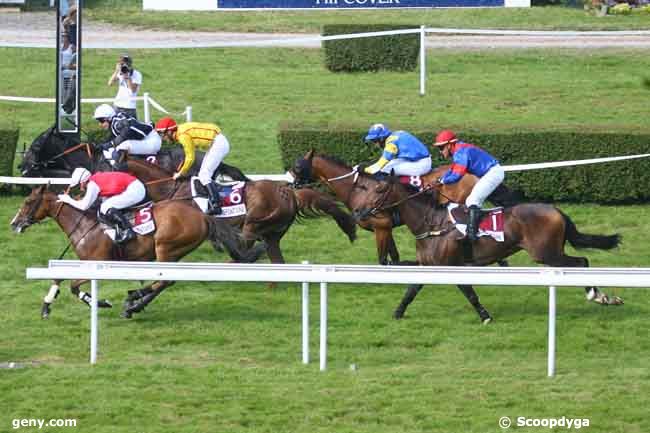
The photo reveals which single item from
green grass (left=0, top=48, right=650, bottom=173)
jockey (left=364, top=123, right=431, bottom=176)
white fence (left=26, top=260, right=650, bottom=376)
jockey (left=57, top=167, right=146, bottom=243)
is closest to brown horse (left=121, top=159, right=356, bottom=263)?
jockey (left=364, top=123, right=431, bottom=176)

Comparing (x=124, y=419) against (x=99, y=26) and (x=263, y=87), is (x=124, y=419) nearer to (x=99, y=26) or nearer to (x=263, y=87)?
(x=263, y=87)

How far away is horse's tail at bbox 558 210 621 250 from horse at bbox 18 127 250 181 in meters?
3.52

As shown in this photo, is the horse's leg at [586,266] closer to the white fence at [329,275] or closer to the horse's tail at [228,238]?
the white fence at [329,275]

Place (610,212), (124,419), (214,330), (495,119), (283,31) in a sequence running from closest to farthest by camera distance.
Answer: (124,419)
(214,330)
(610,212)
(495,119)
(283,31)

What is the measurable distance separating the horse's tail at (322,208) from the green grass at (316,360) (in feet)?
1.93

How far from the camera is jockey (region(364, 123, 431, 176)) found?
14.2 meters

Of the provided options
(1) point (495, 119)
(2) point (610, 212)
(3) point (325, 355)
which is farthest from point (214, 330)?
(1) point (495, 119)

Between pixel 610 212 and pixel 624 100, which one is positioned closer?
pixel 610 212

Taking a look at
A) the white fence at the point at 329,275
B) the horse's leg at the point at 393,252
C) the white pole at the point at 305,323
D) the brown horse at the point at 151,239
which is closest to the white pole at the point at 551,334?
the white fence at the point at 329,275

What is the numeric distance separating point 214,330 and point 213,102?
9.57 metres

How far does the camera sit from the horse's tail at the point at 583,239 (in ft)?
42.3

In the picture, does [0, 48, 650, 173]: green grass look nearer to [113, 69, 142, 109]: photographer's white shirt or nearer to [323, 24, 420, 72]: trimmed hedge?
[323, 24, 420, 72]: trimmed hedge

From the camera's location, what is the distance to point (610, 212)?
1659 cm

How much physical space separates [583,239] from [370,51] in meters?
10.8
